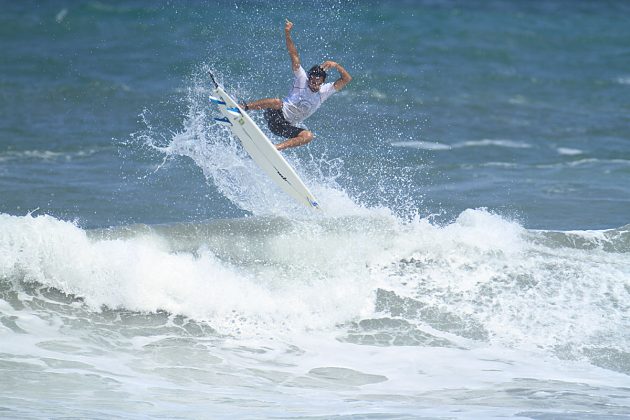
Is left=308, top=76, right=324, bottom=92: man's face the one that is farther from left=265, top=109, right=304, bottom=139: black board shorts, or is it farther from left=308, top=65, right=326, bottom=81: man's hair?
left=265, top=109, right=304, bottom=139: black board shorts

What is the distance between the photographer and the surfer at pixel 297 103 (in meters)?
11.1

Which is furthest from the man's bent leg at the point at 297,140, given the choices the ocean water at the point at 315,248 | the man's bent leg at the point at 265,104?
the ocean water at the point at 315,248

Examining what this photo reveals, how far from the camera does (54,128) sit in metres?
19.0

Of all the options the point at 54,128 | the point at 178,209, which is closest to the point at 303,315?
the point at 178,209

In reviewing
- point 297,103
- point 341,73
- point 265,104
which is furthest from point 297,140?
point 341,73

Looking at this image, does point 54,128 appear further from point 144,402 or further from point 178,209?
point 144,402

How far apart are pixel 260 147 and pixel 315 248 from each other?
142 centimetres

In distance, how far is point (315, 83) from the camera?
1116 centimetres

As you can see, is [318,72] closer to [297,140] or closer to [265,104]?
[265,104]

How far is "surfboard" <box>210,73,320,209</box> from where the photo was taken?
36.3 feet

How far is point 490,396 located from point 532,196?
742 cm

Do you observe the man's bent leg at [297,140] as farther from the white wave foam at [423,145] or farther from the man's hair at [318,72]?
the white wave foam at [423,145]

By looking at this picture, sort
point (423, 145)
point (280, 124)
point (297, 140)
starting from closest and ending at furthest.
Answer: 1. point (297, 140)
2. point (280, 124)
3. point (423, 145)

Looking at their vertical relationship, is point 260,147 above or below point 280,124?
below
